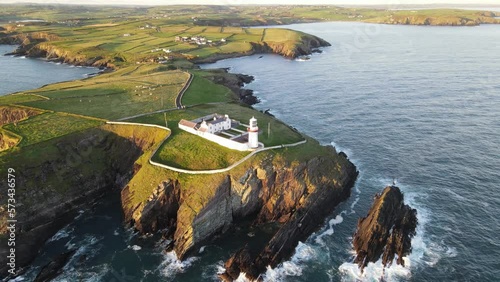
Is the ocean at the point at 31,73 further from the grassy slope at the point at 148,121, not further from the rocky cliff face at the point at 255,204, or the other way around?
the rocky cliff face at the point at 255,204

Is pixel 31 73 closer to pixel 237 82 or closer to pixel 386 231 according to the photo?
pixel 237 82

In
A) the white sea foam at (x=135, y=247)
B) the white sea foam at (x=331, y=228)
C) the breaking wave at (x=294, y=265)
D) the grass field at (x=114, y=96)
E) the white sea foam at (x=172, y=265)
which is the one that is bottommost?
the white sea foam at (x=135, y=247)

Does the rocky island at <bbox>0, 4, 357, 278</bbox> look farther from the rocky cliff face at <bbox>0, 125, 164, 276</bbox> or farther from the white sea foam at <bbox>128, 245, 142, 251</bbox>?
the white sea foam at <bbox>128, 245, 142, 251</bbox>

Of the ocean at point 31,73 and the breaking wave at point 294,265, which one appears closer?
the breaking wave at point 294,265

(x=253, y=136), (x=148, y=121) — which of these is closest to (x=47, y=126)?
(x=148, y=121)

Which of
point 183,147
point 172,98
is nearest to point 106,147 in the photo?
point 183,147

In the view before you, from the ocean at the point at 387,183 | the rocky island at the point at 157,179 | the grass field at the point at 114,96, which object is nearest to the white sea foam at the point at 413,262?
the ocean at the point at 387,183

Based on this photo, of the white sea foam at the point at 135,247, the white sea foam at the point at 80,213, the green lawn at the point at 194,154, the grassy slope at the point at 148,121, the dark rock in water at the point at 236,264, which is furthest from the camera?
the green lawn at the point at 194,154
